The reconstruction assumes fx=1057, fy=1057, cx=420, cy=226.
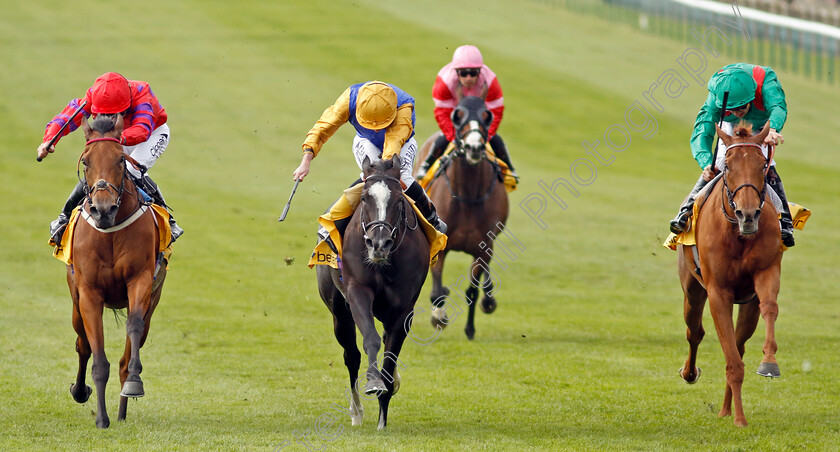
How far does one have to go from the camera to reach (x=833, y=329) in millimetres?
12148

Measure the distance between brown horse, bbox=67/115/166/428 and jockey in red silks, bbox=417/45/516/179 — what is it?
4414 mm

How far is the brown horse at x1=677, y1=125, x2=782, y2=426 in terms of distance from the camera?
→ 7199mm

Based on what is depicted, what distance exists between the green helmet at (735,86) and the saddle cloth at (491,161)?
3703 millimetres

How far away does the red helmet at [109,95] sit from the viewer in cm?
782

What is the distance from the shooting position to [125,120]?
26.6ft

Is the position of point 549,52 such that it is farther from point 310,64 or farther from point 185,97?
point 185,97

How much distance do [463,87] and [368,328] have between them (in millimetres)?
4612

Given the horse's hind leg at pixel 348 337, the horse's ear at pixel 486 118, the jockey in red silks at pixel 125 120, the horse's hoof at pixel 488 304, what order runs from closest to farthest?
the jockey in red silks at pixel 125 120, the horse's hind leg at pixel 348 337, the horse's ear at pixel 486 118, the horse's hoof at pixel 488 304

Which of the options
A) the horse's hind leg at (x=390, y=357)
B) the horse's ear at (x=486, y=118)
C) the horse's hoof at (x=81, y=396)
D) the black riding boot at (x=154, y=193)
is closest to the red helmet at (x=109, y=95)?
the black riding boot at (x=154, y=193)

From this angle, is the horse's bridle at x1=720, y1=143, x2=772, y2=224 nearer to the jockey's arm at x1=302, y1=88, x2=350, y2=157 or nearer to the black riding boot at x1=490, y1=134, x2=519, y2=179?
the jockey's arm at x1=302, y1=88, x2=350, y2=157

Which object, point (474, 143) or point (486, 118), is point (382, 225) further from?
point (486, 118)

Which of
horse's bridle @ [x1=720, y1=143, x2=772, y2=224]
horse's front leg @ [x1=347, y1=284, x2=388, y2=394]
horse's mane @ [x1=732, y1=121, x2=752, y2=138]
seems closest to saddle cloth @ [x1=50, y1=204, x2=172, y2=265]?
horse's front leg @ [x1=347, y1=284, x2=388, y2=394]

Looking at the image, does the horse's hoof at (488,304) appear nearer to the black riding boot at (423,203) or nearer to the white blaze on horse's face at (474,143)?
the white blaze on horse's face at (474,143)

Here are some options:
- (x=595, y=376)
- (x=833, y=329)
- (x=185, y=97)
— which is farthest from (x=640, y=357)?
(x=185, y=97)
